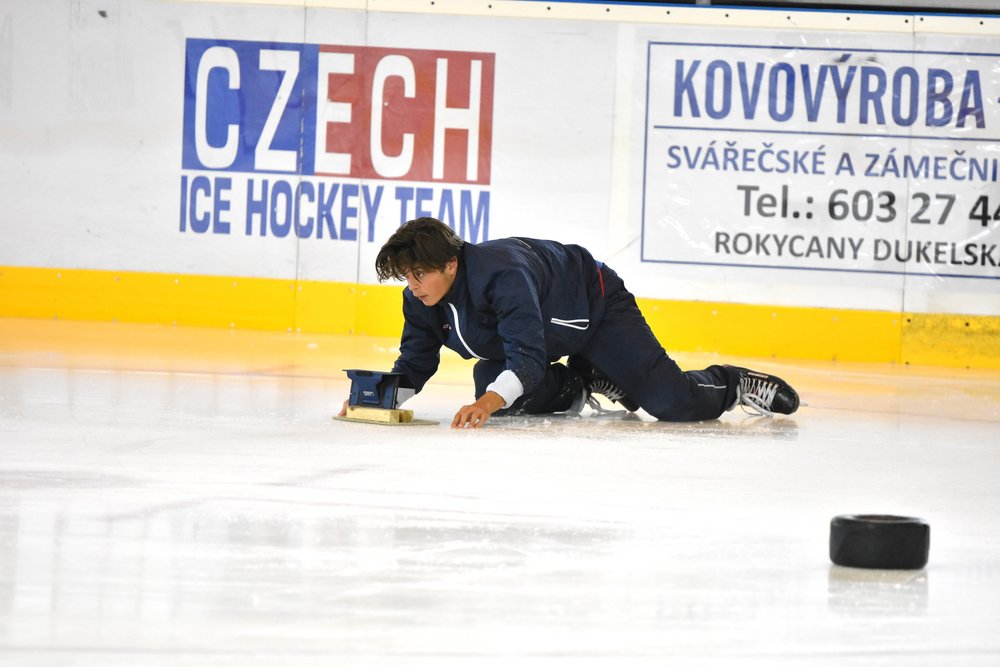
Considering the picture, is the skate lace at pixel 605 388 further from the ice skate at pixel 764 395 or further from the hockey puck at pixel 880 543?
the hockey puck at pixel 880 543

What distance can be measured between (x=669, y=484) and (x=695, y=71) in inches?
250

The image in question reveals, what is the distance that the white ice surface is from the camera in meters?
2.04

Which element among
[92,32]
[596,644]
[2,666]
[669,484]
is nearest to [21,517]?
[2,666]

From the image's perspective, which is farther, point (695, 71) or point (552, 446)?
point (695, 71)

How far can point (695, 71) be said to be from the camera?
9531mm

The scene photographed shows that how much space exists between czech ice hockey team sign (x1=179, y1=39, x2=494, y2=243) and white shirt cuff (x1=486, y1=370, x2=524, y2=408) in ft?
17.3

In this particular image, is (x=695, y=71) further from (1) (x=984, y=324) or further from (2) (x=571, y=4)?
(1) (x=984, y=324)

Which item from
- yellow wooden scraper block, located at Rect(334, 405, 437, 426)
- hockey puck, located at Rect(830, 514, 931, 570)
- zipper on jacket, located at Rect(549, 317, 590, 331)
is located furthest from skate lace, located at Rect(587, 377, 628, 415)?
hockey puck, located at Rect(830, 514, 931, 570)

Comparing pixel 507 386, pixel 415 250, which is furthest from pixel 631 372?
pixel 415 250

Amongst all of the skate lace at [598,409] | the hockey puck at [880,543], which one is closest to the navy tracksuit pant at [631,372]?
the skate lace at [598,409]

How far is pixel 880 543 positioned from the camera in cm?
258

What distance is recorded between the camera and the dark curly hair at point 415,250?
4457mm

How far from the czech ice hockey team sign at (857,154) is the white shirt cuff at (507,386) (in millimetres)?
5279

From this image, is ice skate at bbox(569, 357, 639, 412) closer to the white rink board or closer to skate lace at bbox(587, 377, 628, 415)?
skate lace at bbox(587, 377, 628, 415)
